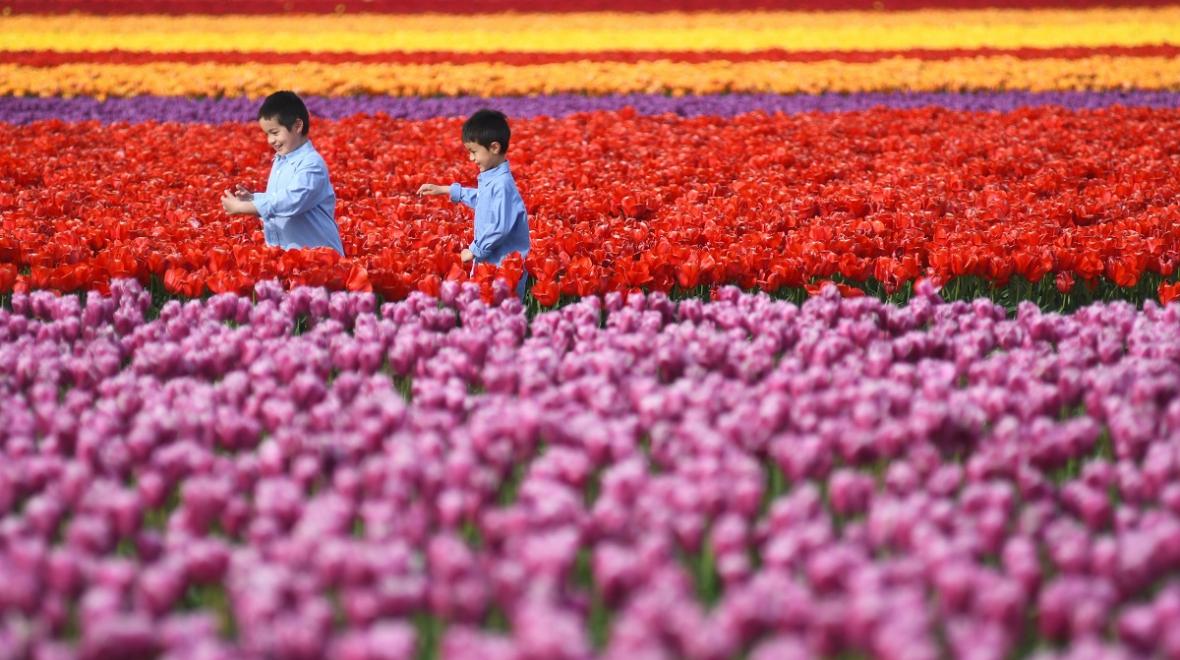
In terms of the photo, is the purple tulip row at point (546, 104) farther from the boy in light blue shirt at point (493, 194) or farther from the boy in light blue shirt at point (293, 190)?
the boy in light blue shirt at point (493, 194)

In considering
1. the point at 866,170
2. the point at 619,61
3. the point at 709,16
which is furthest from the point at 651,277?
the point at 709,16

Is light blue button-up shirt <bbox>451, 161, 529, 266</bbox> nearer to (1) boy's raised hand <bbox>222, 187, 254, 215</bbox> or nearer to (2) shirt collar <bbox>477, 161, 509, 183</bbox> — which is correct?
(2) shirt collar <bbox>477, 161, 509, 183</bbox>

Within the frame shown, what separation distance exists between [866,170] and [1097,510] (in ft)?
24.3

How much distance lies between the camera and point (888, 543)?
2.47 meters

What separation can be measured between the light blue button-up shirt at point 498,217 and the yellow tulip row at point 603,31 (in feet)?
55.7

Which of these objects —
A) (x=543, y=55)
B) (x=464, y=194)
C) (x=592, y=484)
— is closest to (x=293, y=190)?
(x=464, y=194)

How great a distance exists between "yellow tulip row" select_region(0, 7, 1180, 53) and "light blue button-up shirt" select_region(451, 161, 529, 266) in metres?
17.0

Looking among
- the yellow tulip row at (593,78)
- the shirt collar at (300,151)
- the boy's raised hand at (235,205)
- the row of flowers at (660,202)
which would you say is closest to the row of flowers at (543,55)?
the yellow tulip row at (593,78)

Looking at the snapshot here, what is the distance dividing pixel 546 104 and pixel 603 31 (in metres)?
8.87

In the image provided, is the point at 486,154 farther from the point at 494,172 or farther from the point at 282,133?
the point at 282,133

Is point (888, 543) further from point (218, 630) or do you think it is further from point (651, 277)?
point (651, 277)

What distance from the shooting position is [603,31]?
79.8 feet

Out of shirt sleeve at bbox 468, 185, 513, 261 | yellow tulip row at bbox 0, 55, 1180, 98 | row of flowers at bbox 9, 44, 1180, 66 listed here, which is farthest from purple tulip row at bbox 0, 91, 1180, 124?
shirt sleeve at bbox 468, 185, 513, 261

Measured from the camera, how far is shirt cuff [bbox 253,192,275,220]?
5.68 m
